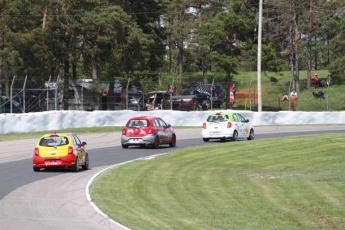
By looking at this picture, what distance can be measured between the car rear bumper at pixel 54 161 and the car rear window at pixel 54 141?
469mm

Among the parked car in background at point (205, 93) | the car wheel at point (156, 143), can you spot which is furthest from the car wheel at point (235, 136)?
the parked car in background at point (205, 93)

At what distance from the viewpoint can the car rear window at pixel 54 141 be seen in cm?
2322

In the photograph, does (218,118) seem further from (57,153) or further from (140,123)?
(57,153)

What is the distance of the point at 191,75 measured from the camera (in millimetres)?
90312

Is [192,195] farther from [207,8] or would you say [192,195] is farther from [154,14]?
[207,8]

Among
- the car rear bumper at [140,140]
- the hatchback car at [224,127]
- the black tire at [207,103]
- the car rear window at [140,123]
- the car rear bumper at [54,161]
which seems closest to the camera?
the car rear bumper at [54,161]

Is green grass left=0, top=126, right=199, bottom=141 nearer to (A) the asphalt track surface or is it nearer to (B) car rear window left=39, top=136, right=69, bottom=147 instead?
(A) the asphalt track surface

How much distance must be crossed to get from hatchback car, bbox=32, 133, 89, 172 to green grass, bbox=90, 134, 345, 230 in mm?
1414

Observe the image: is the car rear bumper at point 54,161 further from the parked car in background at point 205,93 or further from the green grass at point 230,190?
the parked car in background at point 205,93

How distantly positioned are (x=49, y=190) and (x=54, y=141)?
5362 millimetres

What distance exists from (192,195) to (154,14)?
52.5 metres

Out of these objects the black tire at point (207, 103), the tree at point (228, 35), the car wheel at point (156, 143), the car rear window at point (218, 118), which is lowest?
the car wheel at point (156, 143)

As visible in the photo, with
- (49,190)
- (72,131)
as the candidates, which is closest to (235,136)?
(72,131)

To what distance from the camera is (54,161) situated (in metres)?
23.0
